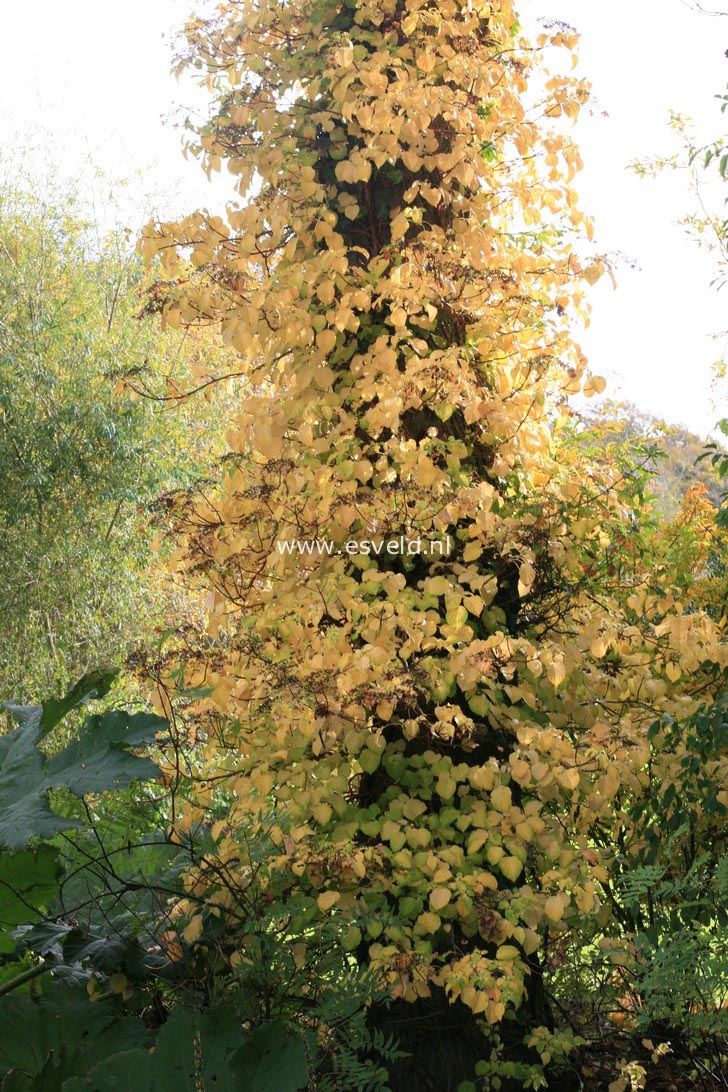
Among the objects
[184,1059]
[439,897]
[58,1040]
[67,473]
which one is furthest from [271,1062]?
[67,473]

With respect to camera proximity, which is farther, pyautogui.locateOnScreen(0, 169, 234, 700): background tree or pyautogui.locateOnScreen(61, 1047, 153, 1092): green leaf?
pyautogui.locateOnScreen(0, 169, 234, 700): background tree

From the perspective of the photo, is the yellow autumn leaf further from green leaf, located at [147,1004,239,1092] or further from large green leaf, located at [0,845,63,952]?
green leaf, located at [147,1004,239,1092]

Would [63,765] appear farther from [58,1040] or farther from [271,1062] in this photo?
[271,1062]

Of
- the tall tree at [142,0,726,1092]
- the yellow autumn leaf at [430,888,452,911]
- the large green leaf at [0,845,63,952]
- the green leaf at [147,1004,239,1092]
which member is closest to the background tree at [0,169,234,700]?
the tall tree at [142,0,726,1092]

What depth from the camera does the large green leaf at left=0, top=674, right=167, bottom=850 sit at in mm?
1128

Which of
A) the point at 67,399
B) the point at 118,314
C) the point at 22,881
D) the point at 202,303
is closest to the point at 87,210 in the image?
the point at 118,314

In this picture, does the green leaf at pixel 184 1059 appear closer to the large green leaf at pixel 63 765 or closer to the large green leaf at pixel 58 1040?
the large green leaf at pixel 58 1040

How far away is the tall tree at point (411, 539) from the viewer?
208 centimetres

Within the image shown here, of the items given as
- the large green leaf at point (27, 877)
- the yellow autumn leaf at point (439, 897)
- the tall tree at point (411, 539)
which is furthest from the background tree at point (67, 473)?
the large green leaf at point (27, 877)

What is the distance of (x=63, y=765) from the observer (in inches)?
49.4

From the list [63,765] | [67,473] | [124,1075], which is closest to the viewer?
[124,1075]

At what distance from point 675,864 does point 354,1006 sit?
1.30 m

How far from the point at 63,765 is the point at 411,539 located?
1.18 meters

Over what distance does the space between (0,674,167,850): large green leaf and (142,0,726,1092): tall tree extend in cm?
66
